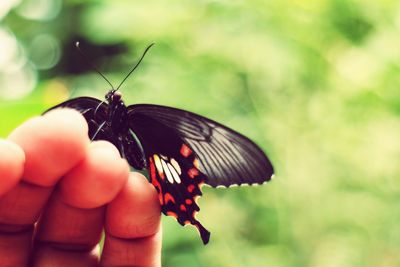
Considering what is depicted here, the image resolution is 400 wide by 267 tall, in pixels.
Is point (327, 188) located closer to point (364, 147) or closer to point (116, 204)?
point (364, 147)

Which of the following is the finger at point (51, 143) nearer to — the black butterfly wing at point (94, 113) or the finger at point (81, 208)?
the finger at point (81, 208)

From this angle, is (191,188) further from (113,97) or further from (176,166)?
(113,97)

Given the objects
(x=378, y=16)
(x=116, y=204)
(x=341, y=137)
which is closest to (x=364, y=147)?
(x=341, y=137)

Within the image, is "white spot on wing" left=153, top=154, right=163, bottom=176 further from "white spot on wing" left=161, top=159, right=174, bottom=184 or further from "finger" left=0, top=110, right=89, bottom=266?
"finger" left=0, top=110, right=89, bottom=266

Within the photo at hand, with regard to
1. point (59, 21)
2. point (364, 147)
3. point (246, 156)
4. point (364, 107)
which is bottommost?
point (246, 156)

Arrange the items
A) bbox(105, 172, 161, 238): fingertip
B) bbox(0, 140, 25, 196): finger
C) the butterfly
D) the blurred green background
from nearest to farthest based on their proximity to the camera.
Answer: bbox(0, 140, 25, 196): finger → bbox(105, 172, 161, 238): fingertip → the butterfly → the blurred green background

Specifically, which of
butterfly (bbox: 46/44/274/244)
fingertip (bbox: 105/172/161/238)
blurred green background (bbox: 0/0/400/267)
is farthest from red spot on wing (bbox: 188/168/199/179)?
blurred green background (bbox: 0/0/400/267)

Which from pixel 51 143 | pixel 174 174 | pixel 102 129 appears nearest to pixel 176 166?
pixel 174 174
